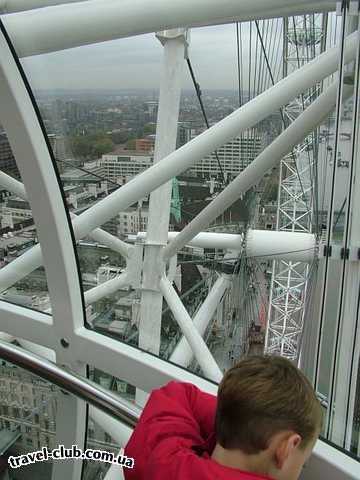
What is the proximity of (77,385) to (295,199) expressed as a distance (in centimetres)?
263

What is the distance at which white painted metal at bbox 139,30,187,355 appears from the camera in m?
4.07

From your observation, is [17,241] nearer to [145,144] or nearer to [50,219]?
[50,219]

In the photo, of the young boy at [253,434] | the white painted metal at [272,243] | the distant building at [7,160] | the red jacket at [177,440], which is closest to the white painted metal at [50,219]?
the distant building at [7,160]

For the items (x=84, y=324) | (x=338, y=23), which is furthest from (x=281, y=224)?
(x=338, y=23)

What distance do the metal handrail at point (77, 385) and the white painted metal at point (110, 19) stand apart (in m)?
1.76

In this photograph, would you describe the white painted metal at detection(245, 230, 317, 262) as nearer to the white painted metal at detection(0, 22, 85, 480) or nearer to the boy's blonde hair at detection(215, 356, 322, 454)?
the white painted metal at detection(0, 22, 85, 480)

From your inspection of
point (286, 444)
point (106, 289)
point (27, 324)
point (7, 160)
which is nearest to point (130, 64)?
point (7, 160)

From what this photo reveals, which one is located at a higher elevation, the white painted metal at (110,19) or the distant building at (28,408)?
the white painted metal at (110,19)

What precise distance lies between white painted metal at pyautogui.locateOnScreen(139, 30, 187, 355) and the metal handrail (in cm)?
159

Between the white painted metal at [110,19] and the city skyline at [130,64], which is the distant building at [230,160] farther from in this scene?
the white painted metal at [110,19]

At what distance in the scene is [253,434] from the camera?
4.31ft

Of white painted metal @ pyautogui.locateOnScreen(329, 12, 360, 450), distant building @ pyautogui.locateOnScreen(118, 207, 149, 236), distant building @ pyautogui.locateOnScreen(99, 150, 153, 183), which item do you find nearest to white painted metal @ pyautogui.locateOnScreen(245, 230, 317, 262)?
distant building @ pyautogui.locateOnScreen(118, 207, 149, 236)

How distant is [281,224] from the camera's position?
5.30m

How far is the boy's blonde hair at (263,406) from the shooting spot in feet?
4.27
